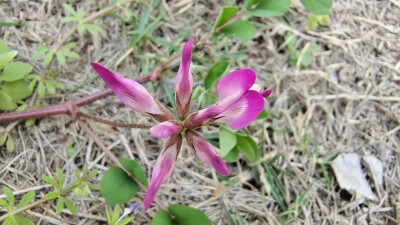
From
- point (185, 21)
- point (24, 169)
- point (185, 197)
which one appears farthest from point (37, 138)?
point (185, 21)

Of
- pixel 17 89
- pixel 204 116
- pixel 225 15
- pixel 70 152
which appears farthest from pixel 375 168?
pixel 17 89

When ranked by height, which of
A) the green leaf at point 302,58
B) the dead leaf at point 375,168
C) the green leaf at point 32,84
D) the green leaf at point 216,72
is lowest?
the dead leaf at point 375,168

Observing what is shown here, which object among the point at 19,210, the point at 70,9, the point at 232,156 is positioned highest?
the point at 70,9

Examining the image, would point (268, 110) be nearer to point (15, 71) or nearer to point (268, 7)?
point (268, 7)

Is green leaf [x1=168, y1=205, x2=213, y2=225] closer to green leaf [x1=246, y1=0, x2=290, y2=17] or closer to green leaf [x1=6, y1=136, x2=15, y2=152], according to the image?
green leaf [x1=6, y1=136, x2=15, y2=152]

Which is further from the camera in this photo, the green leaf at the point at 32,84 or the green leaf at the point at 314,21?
the green leaf at the point at 314,21

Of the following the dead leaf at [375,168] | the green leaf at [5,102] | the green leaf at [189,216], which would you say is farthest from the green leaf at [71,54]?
the dead leaf at [375,168]

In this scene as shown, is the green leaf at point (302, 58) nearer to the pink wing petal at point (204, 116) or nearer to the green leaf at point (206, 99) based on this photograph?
the green leaf at point (206, 99)
